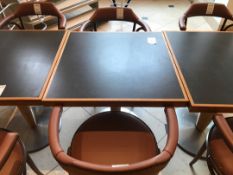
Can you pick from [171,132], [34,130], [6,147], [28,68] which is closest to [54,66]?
[28,68]

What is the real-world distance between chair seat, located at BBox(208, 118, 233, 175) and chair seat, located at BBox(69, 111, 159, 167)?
0.96ft

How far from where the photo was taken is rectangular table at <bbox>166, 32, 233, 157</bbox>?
0.98m

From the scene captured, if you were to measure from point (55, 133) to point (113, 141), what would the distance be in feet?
1.18

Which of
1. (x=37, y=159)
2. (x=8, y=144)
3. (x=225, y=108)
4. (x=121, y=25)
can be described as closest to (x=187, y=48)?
(x=225, y=108)

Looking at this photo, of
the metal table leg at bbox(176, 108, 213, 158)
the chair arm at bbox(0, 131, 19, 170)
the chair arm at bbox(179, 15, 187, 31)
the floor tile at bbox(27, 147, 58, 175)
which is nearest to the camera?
the chair arm at bbox(0, 131, 19, 170)

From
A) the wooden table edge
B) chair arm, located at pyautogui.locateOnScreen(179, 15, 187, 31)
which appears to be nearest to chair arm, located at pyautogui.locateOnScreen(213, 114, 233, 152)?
the wooden table edge

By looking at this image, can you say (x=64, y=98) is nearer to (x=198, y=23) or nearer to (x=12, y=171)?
(x=12, y=171)

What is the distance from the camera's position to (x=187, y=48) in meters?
1.32

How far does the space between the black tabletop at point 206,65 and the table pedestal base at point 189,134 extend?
72cm

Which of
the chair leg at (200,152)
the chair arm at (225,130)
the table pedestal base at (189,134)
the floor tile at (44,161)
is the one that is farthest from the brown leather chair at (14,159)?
the table pedestal base at (189,134)

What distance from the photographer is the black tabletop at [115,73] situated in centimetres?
99

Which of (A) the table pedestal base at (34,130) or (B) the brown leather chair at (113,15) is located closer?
(A) the table pedestal base at (34,130)

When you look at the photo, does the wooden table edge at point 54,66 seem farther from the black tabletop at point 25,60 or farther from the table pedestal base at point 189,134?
the table pedestal base at point 189,134

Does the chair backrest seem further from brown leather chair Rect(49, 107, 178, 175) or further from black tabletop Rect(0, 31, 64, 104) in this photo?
brown leather chair Rect(49, 107, 178, 175)
